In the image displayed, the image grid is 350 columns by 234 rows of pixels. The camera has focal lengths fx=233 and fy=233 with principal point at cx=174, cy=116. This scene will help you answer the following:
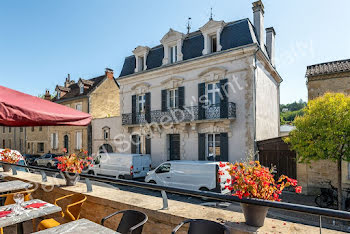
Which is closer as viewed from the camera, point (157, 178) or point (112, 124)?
point (157, 178)

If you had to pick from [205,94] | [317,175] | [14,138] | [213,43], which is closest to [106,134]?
[205,94]

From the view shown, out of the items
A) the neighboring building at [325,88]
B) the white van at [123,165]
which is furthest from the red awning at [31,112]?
the neighboring building at [325,88]

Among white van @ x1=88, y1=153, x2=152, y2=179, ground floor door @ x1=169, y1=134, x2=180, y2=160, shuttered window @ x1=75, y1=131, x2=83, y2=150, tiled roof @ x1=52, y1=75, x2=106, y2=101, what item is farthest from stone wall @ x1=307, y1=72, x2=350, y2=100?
shuttered window @ x1=75, y1=131, x2=83, y2=150

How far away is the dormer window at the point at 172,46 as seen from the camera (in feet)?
57.9

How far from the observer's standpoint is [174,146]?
1772cm

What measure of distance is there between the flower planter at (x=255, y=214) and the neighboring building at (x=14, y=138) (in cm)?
3767

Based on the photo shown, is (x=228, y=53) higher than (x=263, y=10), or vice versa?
(x=263, y=10)

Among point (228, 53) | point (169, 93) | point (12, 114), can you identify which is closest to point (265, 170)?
point (12, 114)

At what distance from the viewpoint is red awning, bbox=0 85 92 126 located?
11.3 feet

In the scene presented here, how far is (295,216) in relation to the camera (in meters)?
8.51

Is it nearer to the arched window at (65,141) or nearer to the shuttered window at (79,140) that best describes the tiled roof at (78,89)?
the shuttered window at (79,140)

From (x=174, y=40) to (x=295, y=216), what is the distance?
1405 cm

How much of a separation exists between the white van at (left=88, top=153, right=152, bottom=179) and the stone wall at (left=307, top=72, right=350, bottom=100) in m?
10.6

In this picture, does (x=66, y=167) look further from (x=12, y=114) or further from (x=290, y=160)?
(x=290, y=160)
